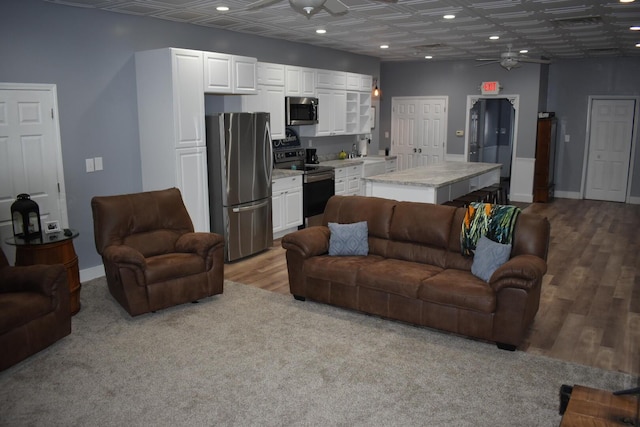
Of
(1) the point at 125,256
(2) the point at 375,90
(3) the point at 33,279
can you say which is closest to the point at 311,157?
(2) the point at 375,90

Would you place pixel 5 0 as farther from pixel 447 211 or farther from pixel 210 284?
pixel 447 211

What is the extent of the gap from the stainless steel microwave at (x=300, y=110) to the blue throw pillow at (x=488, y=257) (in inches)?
154

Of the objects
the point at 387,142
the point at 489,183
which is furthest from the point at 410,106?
the point at 489,183

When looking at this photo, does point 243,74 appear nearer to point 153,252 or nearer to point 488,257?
point 153,252

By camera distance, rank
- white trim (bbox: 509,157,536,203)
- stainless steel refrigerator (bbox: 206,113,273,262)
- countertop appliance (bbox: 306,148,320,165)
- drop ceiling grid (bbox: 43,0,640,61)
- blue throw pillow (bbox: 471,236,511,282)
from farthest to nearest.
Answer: white trim (bbox: 509,157,536,203)
countertop appliance (bbox: 306,148,320,165)
stainless steel refrigerator (bbox: 206,113,273,262)
drop ceiling grid (bbox: 43,0,640,61)
blue throw pillow (bbox: 471,236,511,282)

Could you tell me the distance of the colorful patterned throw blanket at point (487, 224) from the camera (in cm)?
414

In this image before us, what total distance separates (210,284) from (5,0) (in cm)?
302

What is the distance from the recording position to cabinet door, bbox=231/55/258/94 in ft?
19.4

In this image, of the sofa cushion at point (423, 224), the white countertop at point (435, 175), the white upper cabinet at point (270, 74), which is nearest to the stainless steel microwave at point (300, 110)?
the white upper cabinet at point (270, 74)

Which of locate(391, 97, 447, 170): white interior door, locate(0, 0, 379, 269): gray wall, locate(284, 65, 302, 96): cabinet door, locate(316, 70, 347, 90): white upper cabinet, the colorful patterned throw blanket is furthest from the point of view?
locate(391, 97, 447, 170): white interior door

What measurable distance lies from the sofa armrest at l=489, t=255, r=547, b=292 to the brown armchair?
2.42m

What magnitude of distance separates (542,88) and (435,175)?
4857 mm

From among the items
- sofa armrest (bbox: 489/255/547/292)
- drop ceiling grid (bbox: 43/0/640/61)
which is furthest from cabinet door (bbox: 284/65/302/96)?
sofa armrest (bbox: 489/255/547/292)

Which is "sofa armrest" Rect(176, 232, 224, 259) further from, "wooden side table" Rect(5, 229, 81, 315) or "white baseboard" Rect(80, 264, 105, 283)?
"white baseboard" Rect(80, 264, 105, 283)
